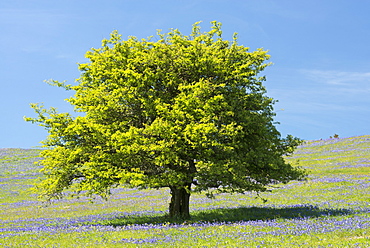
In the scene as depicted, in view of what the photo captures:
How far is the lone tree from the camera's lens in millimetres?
19547

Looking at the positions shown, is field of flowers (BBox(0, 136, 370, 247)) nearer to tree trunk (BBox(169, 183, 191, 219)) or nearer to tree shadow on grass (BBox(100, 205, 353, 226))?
tree shadow on grass (BBox(100, 205, 353, 226))

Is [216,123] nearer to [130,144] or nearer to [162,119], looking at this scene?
[162,119]

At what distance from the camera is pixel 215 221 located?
845 inches

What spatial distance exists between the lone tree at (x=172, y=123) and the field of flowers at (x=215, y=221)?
229 centimetres

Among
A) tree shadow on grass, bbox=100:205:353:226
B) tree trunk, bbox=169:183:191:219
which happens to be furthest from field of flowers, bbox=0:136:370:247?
tree trunk, bbox=169:183:191:219

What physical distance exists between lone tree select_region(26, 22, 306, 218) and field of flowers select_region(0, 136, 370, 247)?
2.29m

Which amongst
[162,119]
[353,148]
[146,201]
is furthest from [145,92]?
[353,148]

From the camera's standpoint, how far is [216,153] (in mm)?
20500

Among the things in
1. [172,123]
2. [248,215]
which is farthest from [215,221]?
[172,123]

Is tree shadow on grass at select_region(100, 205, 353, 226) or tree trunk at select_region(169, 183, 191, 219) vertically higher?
tree trunk at select_region(169, 183, 191, 219)

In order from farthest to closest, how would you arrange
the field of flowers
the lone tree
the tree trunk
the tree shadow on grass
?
the tree trunk < the tree shadow on grass < the lone tree < the field of flowers

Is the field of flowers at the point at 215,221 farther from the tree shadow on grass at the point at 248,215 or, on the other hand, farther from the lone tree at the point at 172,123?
the lone tree at the point at 172,123

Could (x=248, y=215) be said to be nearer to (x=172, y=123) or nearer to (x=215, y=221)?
(x=215, y=221)

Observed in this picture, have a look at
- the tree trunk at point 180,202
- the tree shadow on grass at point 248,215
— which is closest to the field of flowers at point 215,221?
the tree shadow on grass at point 248,215
